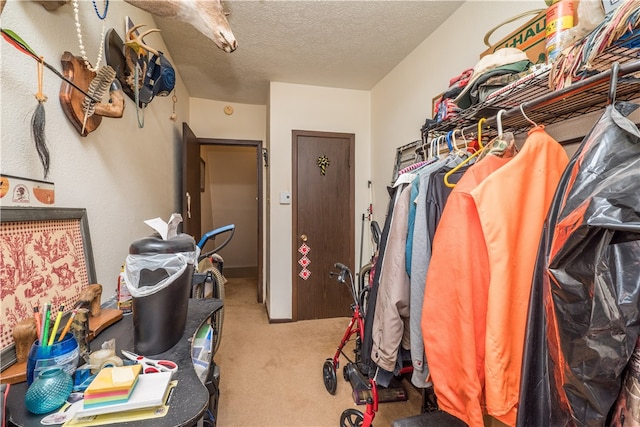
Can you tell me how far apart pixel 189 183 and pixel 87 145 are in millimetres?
1742

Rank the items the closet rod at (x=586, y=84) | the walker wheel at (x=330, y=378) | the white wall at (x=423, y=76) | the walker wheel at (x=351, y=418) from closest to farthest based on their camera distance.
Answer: the closet rod at (x=586, y=84) < the walker wheel at (x=351, y=418) < the white wall at (x=423, y=76) < the walker wheel at (x=330, y=378)

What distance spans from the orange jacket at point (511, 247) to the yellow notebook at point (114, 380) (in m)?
0.89

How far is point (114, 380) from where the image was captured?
0.57m

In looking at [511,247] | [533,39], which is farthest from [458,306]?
[533,39]

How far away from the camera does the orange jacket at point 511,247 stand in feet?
2.41

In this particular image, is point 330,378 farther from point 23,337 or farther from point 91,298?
point 23,337

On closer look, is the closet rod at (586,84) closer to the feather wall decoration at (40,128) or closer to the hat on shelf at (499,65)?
the hat on shelf at (499,65)

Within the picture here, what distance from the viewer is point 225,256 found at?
537 cm

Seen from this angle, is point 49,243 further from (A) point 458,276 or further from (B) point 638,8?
(B) point 638,8

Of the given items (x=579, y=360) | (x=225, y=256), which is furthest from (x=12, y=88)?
(x=225, y=256)

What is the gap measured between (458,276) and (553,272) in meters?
0.26

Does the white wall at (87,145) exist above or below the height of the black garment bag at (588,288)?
above

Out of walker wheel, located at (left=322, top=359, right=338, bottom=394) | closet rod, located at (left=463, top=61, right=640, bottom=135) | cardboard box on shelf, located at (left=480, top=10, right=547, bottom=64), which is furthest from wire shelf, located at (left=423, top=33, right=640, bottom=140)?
walker wheel, located at (left=322, top=359, right=338, bottom=394)

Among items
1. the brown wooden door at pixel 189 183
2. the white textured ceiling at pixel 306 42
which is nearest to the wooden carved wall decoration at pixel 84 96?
the white textured ceiling at pixel 306 42
